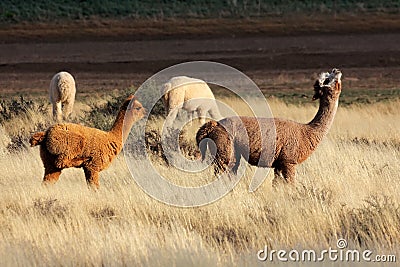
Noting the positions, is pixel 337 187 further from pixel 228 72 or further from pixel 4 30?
pixel 4 30

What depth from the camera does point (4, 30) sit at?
50.8 m

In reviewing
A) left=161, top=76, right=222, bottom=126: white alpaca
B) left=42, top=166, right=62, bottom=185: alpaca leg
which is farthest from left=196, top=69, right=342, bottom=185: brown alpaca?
left=161, top=76, right=222, bottom=126: white alpaca

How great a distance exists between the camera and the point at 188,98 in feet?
53.4

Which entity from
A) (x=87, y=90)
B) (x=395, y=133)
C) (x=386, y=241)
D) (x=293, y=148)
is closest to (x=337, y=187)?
(x=293, y=148)

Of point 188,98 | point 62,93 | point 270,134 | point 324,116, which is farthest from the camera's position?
point 62,93

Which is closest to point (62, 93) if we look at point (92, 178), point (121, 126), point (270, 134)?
point (121, 126)

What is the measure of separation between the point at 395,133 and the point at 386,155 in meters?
3.04

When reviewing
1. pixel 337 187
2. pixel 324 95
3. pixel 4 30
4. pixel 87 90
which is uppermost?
pixel 4 30

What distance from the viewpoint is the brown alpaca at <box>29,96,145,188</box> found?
9.75 meters

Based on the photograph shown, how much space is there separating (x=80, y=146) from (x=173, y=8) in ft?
158

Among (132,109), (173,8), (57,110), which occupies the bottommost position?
(132,109)

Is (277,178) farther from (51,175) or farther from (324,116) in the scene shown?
(51,175)

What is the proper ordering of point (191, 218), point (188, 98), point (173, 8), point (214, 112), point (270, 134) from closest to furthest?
1. point (191, 218)
2. point (270, 134)
3. point (188, 98)
4. point (214, 112)
5. point (173, 8)

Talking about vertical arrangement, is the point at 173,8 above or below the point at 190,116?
above
